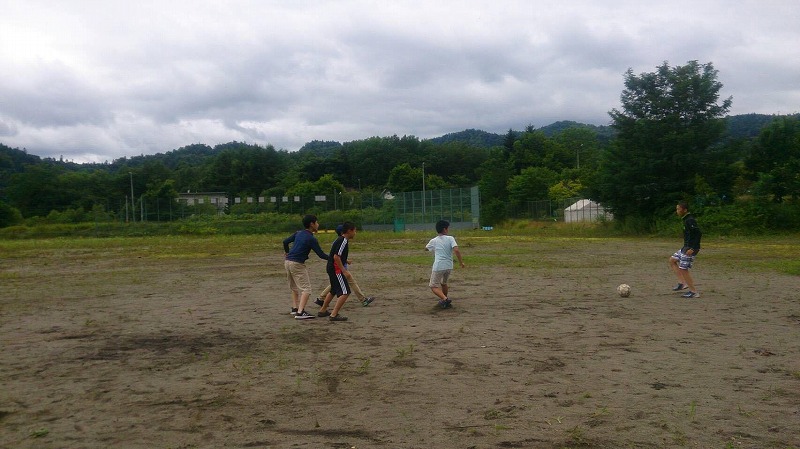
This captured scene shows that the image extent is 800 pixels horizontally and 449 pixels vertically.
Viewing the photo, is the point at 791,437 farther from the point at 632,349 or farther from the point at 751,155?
the point at 751,155

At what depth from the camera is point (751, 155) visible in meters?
44.6

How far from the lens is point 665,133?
140 feet

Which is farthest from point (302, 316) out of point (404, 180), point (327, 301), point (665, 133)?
point (404, 180)

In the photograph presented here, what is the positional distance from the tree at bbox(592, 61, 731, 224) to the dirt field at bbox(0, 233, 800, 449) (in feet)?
97.4

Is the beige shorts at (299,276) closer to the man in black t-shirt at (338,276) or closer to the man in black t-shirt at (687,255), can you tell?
the man in black t-shirt at (338,276)

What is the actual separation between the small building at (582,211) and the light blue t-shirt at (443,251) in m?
45.5

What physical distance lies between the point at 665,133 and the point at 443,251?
114 ft

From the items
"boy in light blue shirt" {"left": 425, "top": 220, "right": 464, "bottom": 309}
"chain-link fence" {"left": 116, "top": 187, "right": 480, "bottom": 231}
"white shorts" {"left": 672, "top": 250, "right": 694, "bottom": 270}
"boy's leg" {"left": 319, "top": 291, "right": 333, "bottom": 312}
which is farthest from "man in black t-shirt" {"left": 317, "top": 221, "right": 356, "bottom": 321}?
"chain-link fence" {"left": 116, "top": 187, "right": 480, "bottom": 231}

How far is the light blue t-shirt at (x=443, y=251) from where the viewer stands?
11.7 m

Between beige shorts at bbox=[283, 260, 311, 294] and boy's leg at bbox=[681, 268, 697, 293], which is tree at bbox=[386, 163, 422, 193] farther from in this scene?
beige shorts at bbox=[283, 260, 311, 294]

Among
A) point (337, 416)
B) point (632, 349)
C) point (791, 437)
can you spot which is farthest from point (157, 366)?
point (791, 437)

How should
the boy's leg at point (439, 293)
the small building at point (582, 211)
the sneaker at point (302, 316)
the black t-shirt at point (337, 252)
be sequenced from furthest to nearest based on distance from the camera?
1. the small building at point (582, 211)
2. the boy's leg at point (439, 293)
3. the black t-shirt at point (337, 252)
4. the sneaker at point (302, 316)

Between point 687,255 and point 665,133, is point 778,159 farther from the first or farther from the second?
point 687,255

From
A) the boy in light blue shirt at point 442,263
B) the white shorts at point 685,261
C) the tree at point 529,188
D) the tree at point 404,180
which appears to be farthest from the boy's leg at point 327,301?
the tree at point 404,180
